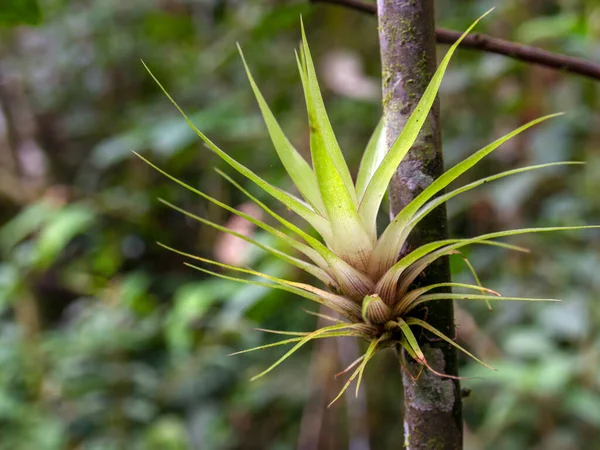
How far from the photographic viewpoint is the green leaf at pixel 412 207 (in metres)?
0.36

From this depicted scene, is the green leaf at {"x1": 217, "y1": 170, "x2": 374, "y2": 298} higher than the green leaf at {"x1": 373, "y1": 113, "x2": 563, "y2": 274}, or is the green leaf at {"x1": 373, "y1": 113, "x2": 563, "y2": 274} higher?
the green leaf at {"x1": 373, "y1": 113, "x2": 563, "y2": 274}

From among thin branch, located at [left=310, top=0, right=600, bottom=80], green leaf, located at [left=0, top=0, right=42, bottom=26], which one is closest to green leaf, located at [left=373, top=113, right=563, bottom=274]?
thin branch, located at [left=310, top=0, right=600, bottom=80]

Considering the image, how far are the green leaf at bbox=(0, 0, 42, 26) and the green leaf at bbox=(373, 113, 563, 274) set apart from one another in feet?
1.84

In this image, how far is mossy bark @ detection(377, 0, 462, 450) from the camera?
15.0 inches

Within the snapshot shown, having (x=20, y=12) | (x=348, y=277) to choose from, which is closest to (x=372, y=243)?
(x=348, y=277)

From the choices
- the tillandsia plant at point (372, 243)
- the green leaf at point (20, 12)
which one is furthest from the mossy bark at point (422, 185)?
the green leaf at point (20, 12)

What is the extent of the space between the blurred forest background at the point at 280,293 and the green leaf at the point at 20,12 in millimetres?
407

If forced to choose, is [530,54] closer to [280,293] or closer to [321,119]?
[321,119]

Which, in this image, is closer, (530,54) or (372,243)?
(372,243)

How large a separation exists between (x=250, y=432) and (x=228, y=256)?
652 mm

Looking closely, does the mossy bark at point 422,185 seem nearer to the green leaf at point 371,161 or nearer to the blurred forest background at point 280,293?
the green leaf at point 371,161

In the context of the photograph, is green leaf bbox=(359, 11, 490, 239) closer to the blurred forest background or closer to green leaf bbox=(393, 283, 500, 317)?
green leaf bbox=(393, 283, 500, 317)

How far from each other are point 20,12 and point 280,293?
596 mm

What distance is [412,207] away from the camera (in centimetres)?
36
